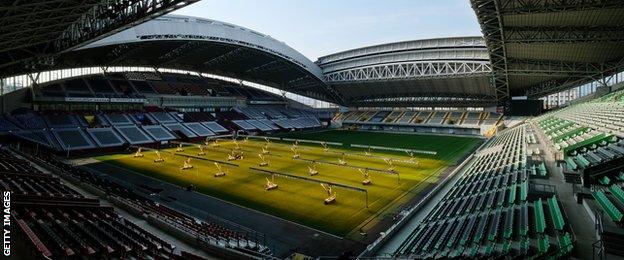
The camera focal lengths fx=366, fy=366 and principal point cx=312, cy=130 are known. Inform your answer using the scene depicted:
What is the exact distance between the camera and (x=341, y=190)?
24.5m

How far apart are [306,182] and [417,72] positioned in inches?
1554

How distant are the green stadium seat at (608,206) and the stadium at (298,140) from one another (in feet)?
0.28

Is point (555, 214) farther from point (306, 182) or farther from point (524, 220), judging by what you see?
point (306, 182)

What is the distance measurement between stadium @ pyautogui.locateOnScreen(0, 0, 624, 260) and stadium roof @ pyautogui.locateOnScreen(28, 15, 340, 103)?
0.34 metres

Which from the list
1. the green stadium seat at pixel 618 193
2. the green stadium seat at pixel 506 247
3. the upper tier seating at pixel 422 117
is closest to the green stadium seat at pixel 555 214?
the green stadium seat at pixel 506 247

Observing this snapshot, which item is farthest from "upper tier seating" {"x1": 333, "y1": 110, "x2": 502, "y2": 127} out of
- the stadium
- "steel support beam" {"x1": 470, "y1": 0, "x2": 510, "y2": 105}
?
"steel support beam" {"x1": 470, "y1": 0, "x2": 510, "y2": 105}

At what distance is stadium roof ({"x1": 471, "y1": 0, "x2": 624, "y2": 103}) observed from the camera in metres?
27.1

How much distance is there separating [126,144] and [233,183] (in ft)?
Answer: 85.3

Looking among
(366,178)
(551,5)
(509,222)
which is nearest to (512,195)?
(509,222)

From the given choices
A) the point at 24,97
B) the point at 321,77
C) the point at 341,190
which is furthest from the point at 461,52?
the point at 24,97

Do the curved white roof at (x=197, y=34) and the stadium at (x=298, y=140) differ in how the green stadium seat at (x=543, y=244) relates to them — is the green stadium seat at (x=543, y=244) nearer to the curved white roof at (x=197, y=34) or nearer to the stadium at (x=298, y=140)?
the stadium at (x=298, y=140)

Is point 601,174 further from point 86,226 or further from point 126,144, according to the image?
point 126,144

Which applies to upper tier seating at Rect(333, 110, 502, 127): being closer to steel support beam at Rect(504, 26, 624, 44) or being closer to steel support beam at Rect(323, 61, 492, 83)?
steel support beam at Rect(323, 61, 492, 83)

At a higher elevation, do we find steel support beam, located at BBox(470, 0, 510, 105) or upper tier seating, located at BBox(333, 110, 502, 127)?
steel support beam, located at BBox(470, 0, 510, 105)
